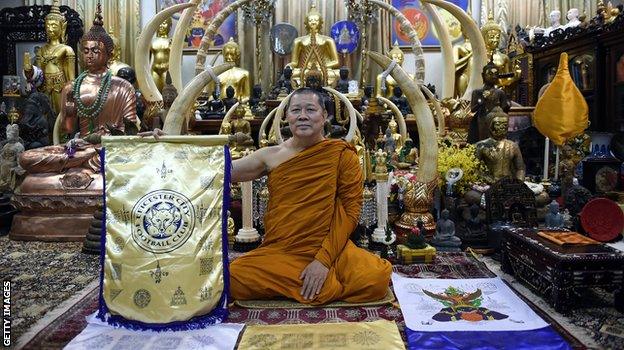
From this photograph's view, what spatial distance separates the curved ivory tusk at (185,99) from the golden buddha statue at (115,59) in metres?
3.81

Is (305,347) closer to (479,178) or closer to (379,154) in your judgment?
(379,154)

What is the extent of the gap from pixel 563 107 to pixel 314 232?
2373 millimetres

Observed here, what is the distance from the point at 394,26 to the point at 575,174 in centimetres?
419

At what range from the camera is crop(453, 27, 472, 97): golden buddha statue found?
7270 millimetres

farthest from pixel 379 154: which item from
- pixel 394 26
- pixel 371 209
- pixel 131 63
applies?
pixel 131 63

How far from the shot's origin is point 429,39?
26.9 feet

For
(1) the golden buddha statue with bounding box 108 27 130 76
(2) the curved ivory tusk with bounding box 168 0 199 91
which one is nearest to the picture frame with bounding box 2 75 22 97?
(1) the golden buddha statue with bounding box 108 27 130 76

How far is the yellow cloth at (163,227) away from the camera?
206cm

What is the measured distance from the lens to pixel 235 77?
7.55m

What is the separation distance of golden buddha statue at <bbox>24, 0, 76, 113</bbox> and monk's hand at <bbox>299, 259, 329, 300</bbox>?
5900mm

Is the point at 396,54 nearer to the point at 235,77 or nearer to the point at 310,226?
the point at 235,77

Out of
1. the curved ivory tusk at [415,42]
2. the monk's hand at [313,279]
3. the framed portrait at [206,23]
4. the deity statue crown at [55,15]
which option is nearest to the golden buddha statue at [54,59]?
the deity statue crown at [55,15]

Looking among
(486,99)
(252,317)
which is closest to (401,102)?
(486,99)

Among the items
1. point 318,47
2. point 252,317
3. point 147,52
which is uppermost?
point 318,47
